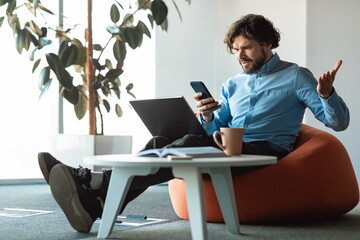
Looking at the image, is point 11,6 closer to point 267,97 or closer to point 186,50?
point 186,50

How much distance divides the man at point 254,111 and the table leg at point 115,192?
0.19 m

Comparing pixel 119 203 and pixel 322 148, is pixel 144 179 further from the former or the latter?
pixel 322 148

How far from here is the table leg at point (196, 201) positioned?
1588 millimetres

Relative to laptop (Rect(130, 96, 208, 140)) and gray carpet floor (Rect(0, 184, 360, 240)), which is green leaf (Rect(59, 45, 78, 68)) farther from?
laptop (Rect(130, 96, 208, 140))

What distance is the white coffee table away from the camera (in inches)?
60.2

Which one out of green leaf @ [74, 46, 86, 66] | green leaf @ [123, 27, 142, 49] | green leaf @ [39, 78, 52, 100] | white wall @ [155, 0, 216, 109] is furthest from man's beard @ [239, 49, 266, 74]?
white wall @ [155, 0, 216, 109]

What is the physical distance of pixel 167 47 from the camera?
4473mm

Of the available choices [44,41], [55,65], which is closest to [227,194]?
[55,65]

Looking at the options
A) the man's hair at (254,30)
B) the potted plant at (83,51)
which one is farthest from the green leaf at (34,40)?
the man's hair at (254,30)

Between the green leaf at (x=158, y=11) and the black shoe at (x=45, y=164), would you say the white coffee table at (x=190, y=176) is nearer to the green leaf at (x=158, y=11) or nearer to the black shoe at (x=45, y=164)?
the black shoe at (x=45, y=164)

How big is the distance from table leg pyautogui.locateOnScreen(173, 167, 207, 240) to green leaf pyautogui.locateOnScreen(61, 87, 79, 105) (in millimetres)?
2235

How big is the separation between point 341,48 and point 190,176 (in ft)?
8.27

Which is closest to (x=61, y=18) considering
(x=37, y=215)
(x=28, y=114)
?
(x=28, y=114)

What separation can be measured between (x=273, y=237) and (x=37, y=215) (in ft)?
4.03
